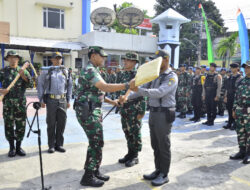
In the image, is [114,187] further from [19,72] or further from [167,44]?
[167,44]

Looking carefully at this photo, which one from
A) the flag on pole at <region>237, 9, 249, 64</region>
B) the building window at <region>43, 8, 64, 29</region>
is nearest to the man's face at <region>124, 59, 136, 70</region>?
the flag on pole at <region>237, 9, 249, 64</region>

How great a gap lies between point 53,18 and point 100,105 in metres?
19.9

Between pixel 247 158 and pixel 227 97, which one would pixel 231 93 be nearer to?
pixel 227 97

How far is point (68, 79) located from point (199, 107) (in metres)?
5.19

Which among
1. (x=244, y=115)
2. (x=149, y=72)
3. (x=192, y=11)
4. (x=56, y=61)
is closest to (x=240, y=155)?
(x=244, y=115)

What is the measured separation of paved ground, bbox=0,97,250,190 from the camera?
11.5ft

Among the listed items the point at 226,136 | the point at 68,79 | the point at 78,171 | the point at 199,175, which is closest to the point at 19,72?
the point at 68,79

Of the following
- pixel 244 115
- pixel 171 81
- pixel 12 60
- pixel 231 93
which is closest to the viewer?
pixel 171 81

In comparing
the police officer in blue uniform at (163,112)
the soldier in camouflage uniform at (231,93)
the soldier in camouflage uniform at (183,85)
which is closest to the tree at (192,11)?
the soldier in camouflage uniform at (183,85)

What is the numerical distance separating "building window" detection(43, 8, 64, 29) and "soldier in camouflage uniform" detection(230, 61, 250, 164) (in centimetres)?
1948

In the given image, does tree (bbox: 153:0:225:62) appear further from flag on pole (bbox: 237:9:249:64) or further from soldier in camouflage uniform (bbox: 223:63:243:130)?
soldier in camouflage uniform (bbox: 223:63:243:130)

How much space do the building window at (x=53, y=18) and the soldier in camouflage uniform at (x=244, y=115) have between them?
19.5 m

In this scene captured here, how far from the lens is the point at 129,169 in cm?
406

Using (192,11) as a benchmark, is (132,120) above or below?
below
